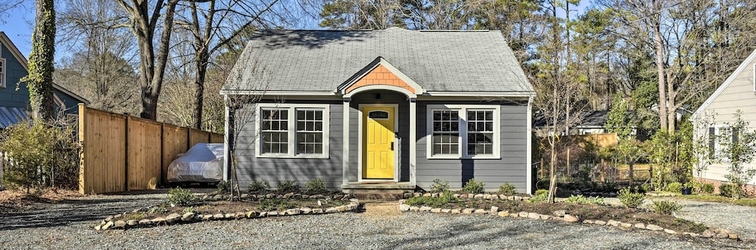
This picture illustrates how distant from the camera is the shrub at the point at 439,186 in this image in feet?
39.1

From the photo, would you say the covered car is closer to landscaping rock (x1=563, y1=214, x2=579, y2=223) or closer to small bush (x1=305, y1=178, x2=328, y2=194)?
small bush (x1=305, y1=178, x2=328, y2=194)

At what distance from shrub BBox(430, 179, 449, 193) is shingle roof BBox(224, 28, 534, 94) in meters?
2.07

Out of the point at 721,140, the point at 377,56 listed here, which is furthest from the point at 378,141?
the point at 721,140

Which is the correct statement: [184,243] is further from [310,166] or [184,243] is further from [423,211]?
[310,166]

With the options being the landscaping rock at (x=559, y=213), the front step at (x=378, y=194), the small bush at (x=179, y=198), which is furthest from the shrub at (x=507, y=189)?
the small bush at (x=179, y=198)

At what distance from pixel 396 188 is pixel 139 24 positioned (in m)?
11.3

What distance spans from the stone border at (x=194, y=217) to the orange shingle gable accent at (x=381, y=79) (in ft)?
10.1

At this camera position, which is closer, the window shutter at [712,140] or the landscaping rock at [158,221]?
the landscaping rock at [158,221]

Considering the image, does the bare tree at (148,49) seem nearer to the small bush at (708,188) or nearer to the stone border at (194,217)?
the stone border at (194,217)

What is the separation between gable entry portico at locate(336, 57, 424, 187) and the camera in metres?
12.1

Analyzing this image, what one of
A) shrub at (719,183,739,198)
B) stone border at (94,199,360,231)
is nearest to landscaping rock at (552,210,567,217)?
stone border at (94,199,360,231)

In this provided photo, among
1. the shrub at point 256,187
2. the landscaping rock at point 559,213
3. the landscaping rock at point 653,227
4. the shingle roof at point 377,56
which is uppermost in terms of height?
the shingle roof at point 377,56

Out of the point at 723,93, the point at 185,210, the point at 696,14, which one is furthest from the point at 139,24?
the point at 696,14

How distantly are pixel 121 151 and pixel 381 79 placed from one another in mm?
6272
